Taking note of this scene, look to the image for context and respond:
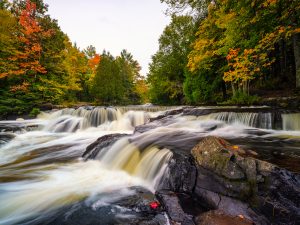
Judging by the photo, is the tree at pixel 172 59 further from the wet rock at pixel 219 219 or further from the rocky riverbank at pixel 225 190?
the wet rock at pixel 219 219

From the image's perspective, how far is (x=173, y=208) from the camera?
288 centimetres

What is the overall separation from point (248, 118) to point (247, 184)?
5516 millimetres

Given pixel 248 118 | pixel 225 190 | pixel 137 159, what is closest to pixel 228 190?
pixel 225 190

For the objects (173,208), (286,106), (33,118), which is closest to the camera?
(173,208)

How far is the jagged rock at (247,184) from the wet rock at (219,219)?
0.66 ft

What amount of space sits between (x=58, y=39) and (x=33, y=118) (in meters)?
8.46

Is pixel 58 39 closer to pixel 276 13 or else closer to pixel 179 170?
pixel 276 13

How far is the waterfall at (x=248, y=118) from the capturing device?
7075 mm

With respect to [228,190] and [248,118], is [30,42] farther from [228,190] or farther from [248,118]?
[228,190]

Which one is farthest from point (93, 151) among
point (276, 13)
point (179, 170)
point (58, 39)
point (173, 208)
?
point (58, 39)

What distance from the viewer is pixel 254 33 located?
8586 millimetres

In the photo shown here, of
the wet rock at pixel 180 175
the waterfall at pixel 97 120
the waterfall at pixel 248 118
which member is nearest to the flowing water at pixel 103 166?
the waterfall at pixel 248 118

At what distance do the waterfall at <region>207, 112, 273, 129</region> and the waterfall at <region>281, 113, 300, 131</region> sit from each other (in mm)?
431

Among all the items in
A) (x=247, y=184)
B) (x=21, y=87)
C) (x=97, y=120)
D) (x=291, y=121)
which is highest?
(x=21, y=87)
